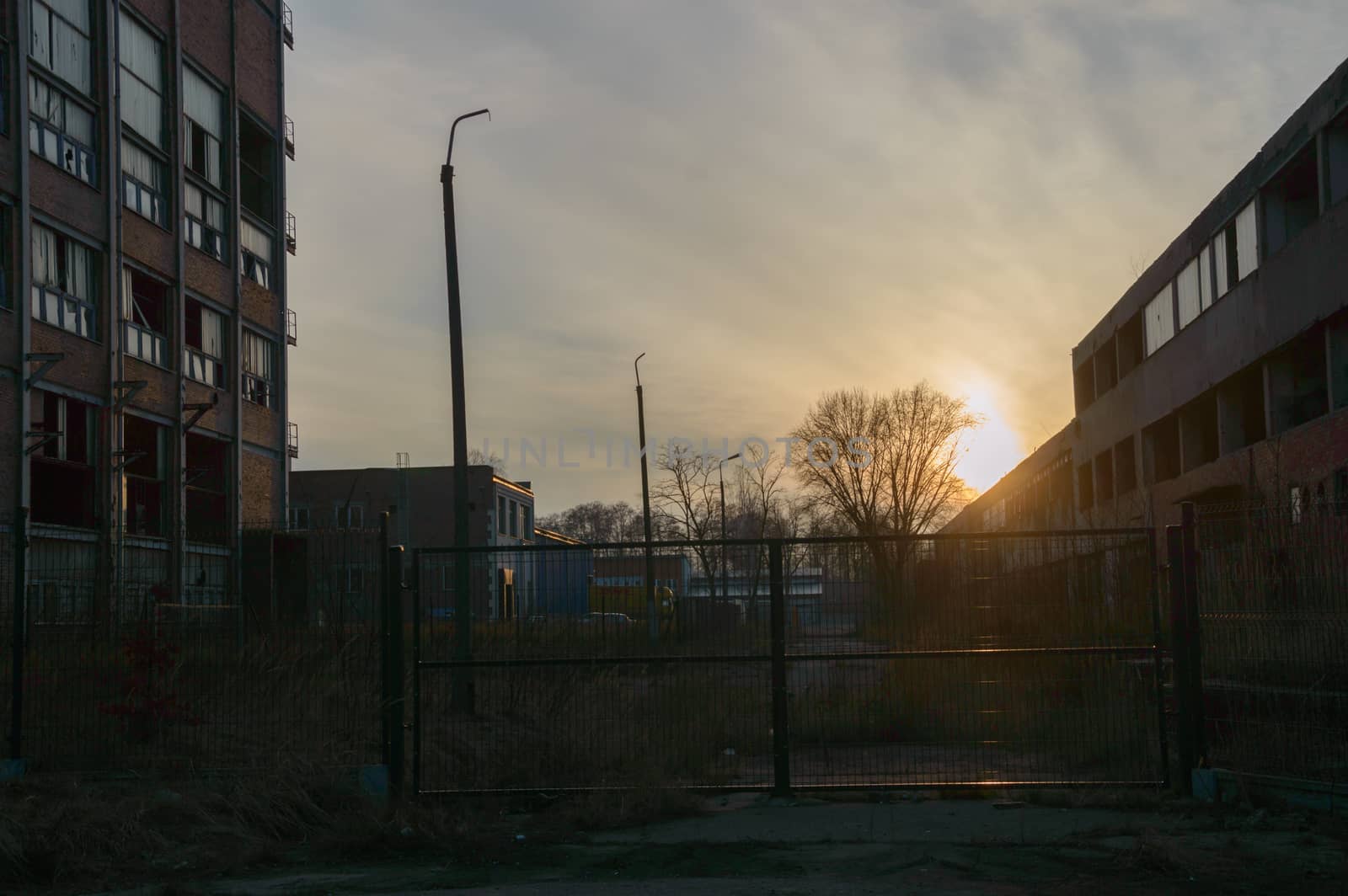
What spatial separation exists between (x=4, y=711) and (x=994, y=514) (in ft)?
203

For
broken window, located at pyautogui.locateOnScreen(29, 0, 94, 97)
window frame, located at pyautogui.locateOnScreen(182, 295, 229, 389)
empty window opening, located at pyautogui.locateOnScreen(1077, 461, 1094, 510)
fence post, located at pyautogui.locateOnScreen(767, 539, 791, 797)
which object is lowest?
fence post, located at pyautogui.locateOnScreen(767, 539, 791, 797)

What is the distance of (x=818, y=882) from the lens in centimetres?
766

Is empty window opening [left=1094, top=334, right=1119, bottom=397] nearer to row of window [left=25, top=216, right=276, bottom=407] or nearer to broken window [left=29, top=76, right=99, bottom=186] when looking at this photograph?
row of window [left=25, top=216, right=276, bottom=407]

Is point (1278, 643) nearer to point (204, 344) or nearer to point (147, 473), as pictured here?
point (147, 473)

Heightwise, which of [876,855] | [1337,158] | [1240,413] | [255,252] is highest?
[255,252]

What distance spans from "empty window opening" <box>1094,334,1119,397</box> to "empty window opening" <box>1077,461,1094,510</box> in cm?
287

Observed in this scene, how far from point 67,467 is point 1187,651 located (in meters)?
25.4

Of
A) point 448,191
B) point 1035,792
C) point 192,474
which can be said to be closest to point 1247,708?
point 1035,792

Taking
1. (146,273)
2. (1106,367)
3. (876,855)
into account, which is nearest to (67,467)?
(146,273)

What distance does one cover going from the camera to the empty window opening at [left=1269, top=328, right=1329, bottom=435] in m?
27.2

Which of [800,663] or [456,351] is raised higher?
[456,351]

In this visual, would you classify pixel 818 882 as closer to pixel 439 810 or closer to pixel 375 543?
pixel 439 810

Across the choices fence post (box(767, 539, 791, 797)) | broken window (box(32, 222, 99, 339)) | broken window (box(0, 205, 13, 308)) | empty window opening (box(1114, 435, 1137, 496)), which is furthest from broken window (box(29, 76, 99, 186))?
empty window opening (box(1114, 435, 1137, 496))

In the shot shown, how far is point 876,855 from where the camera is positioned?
8383 millimetres
